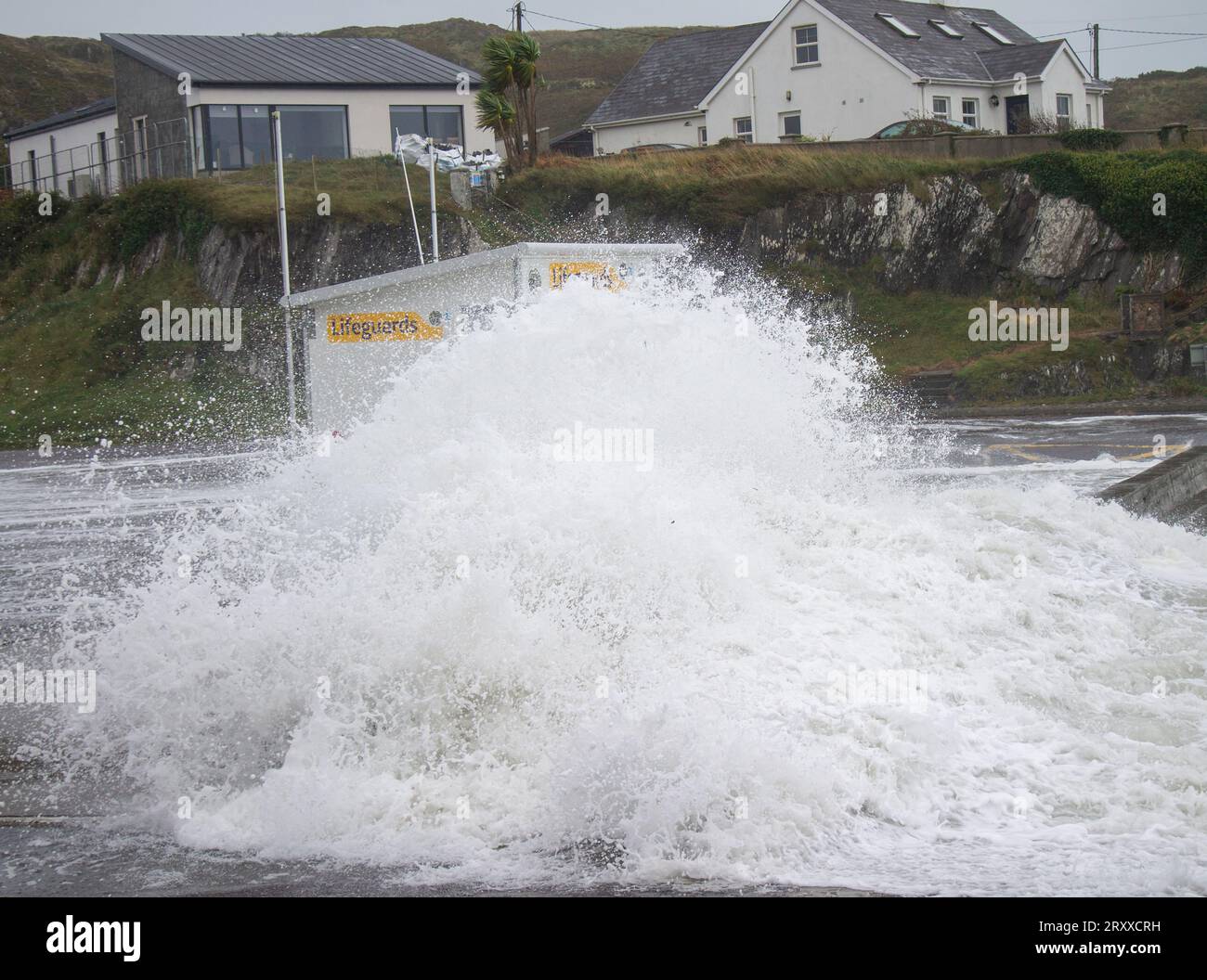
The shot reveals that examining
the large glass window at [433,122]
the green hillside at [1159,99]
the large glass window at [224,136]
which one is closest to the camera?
the large glass window at [224,136]

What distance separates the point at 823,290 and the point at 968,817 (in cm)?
2861

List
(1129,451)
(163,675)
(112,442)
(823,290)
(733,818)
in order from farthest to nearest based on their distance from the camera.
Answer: (823,290), (112,442), (1129,451), (163,675), (733,818)

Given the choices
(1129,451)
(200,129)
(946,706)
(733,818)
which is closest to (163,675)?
(733,818)

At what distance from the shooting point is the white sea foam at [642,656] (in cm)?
634

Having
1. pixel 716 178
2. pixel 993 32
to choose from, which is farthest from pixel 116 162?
pixel 993 32

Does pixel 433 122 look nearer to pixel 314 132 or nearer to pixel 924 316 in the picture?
pixel 314 132

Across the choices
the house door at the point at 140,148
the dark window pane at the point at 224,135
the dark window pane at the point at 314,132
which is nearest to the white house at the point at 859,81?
the dark window pane at the point at 314,132

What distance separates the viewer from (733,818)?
6.29 metres

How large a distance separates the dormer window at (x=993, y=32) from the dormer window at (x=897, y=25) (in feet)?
14.0

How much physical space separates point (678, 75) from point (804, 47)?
20.0 ft

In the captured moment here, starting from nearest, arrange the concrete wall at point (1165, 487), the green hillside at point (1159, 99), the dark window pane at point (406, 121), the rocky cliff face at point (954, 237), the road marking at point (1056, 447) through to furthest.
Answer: the concrete wall at point (1165, 487), the road marking at point (1056, 447), the rocky cliff face at point (954, 237), the dark window pane at point (406, 121), the green hillside at point (1159, 99)

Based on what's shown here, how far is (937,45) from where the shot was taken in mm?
42469

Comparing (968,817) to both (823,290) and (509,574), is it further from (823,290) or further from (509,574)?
(823,290)

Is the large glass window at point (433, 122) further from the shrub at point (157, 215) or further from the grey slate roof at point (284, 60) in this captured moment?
the shrub at point (157, 215)
